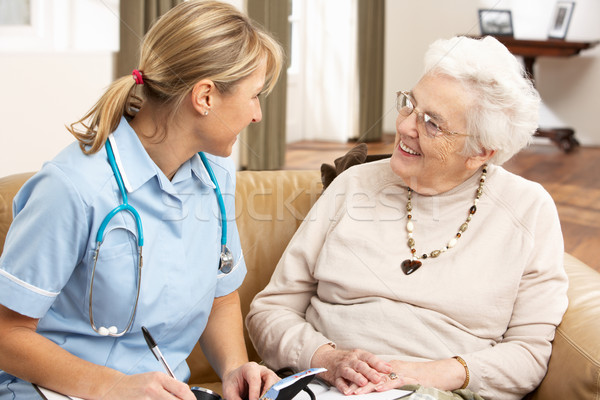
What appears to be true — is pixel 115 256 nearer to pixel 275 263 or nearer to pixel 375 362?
pixel 375 362

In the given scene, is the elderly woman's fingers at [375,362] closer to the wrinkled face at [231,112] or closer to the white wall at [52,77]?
the wrinkled face at [231,112]

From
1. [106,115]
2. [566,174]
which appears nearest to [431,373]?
[106,115]

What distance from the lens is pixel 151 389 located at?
1043 mm

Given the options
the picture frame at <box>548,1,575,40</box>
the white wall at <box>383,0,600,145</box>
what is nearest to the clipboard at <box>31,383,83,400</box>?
the white wall at <box>383,0,600,145</box>

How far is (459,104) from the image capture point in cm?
147

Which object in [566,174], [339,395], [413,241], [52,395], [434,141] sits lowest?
[566,174]

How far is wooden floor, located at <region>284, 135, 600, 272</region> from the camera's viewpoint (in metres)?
3.86

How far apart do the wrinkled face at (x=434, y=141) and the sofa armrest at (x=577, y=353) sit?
387mm

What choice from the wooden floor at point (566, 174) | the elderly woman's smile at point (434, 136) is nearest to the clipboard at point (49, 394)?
the elderly woman's smile at point (434, 136)

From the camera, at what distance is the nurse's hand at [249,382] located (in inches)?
46.4

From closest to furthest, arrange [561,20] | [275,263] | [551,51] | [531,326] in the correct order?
[531,326]
[275,263]
[551,51]
[561,20]

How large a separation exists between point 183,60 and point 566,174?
16.6 ft

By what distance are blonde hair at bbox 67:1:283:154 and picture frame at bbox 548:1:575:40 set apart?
6469 millimetres

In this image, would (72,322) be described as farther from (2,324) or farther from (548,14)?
(548,14)
